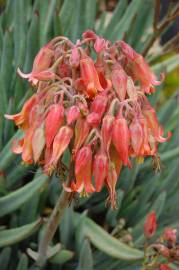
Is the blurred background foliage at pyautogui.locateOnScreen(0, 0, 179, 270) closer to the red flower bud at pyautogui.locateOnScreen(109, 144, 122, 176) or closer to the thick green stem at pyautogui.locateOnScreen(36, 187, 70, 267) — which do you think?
the thick green stem at pyautogui.locateOnScreen(36, 187, 70, 267)

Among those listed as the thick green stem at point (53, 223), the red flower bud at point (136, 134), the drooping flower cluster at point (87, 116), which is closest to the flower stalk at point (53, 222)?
the thick green stem at point (53, 223)

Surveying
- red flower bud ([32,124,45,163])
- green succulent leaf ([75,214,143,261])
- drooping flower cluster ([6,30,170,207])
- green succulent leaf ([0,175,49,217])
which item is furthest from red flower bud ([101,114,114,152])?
green succulent leaf ([75,214,143,261])

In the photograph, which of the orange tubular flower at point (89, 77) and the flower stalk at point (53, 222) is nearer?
the orange tubular flower at point (89, 77)

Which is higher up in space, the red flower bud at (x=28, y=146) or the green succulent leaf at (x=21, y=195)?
the red flower bud at (x=28, y=146)

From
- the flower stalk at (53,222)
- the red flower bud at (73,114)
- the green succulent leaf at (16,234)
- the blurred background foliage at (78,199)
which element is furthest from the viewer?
the blurred background foliage at (78,199)

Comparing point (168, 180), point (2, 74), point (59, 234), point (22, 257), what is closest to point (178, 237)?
point (168, 180)

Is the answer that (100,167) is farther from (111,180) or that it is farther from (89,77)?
(89,77)

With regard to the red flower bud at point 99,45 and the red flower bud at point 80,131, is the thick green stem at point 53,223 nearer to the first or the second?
the red flower bud at point 80,131

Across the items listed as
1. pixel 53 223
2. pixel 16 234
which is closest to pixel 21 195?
pixel 16 234
